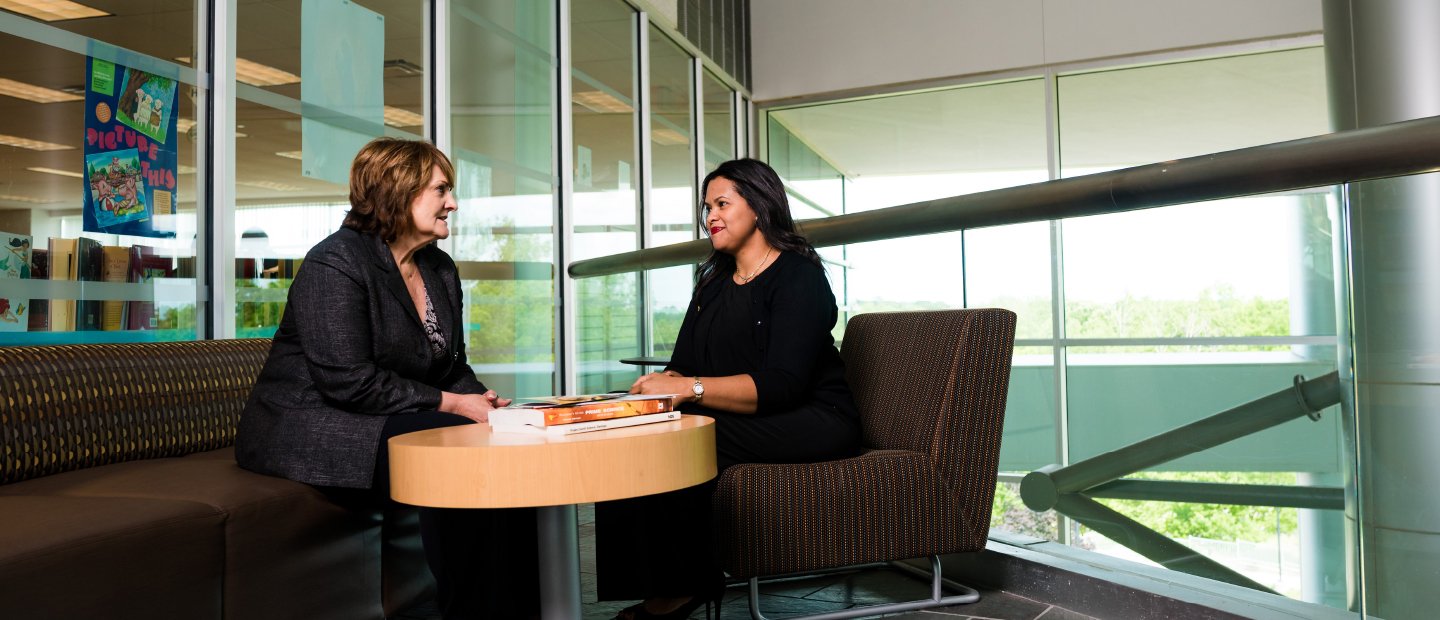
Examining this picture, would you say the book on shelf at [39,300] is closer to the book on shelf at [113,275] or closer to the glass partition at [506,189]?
the book on shelf at [113,275]

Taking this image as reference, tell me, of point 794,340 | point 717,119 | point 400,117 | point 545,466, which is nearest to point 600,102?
point 400,117

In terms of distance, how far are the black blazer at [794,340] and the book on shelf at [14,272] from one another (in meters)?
1.69

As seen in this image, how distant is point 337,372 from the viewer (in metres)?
2.08

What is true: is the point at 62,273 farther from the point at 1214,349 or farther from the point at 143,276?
the point at 1214,349

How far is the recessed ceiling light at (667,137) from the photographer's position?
6773 millimetres

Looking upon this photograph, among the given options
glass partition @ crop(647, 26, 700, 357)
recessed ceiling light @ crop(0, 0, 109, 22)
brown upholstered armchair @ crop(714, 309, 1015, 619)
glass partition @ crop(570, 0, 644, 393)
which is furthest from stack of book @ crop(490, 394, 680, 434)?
glass partition @ crop(647, 26, 700, 357)

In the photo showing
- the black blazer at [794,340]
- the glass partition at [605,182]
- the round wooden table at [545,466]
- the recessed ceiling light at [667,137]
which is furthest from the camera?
the recessed ceiling light at [667,137]

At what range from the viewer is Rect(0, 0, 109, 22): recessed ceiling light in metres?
2.52

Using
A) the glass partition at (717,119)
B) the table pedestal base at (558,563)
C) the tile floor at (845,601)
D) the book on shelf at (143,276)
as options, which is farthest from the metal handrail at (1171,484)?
the glass partition at (717,119)

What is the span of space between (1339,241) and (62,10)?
3040mm

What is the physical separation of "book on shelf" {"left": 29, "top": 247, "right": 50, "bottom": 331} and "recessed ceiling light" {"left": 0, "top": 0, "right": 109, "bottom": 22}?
599 millimetres

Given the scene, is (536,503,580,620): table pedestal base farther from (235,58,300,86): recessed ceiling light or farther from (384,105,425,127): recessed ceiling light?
(384,105,425,127): recessed ceiling light

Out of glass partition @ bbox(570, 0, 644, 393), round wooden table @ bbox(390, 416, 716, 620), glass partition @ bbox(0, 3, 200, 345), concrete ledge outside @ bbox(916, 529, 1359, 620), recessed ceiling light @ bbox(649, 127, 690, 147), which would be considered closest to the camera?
round wooden table @ bbox(390, 416, 716, 620)

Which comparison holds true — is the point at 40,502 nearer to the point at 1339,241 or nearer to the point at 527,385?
the point at 1339,241
